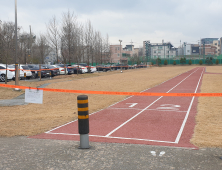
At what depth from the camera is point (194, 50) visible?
184 m

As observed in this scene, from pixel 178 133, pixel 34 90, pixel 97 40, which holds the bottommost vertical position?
pixel 178 133

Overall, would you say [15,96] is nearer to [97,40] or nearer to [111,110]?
[111,110]

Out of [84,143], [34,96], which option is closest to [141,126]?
[84,143]

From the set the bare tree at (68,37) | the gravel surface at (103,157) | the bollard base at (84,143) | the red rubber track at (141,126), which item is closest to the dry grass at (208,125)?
the red rubber track at (141,126)

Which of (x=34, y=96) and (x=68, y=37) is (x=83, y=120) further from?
(x=68, y=37)

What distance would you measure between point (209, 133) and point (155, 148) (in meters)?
2.30

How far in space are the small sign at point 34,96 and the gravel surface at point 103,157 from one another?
8.46 feet

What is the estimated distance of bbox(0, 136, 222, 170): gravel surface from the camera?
5031 mm

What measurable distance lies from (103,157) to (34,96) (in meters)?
4.40

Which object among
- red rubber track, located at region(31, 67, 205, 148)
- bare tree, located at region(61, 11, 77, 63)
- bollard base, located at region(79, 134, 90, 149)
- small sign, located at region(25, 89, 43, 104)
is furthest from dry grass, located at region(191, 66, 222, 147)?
bare tree, located at region(61, 11, 77, 63)

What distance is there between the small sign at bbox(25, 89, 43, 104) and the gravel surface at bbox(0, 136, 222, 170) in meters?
2.58

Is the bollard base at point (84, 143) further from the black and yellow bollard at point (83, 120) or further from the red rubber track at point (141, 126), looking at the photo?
the red rubber track at point (141, 126)

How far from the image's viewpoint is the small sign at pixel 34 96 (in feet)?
29.3

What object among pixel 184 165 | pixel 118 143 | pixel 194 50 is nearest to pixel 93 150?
pixel 118 143
